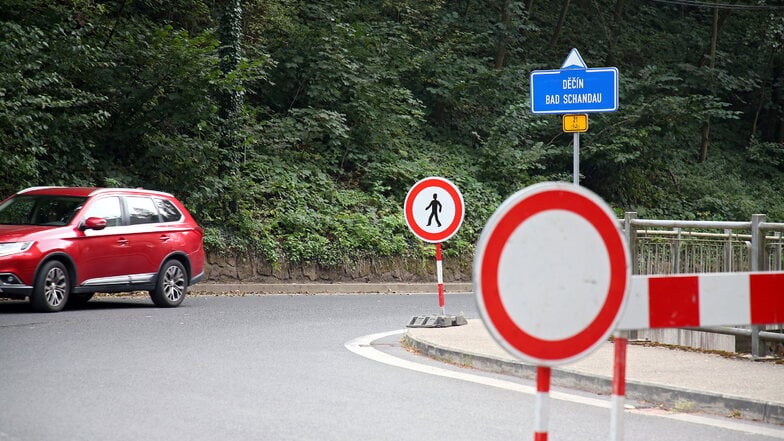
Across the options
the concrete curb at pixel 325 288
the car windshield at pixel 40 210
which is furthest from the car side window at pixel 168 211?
the concrete curb at pixel 325 288

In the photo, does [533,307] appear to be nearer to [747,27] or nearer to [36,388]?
[36,388]

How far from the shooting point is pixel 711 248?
11328 mm

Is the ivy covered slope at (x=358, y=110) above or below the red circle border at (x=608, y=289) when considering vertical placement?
above

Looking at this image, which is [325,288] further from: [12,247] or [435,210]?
[12,247]

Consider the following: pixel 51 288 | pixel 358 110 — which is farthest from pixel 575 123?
pixel 358 110

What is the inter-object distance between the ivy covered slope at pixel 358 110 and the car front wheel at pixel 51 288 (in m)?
3.88

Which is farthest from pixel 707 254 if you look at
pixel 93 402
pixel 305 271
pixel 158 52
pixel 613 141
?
pixel 613 141

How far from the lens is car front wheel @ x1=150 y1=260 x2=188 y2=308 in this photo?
16.3 metres

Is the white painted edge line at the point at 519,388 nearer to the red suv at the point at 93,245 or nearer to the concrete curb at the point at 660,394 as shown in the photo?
the concrete curb at the point at 660,394

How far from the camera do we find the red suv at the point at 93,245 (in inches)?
567

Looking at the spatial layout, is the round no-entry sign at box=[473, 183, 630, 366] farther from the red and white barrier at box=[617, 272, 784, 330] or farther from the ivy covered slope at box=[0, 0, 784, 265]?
the ivy covered slope at box=[0, 0, 784, 265]

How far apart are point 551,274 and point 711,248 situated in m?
7.67

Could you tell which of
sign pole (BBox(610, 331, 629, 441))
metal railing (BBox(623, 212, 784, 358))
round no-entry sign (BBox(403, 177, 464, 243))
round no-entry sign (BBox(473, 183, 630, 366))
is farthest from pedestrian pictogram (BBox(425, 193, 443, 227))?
round no-entry sign (BBox(473, 183, 630, 366))

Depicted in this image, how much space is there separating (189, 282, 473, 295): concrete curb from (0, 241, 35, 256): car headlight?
5.78m
